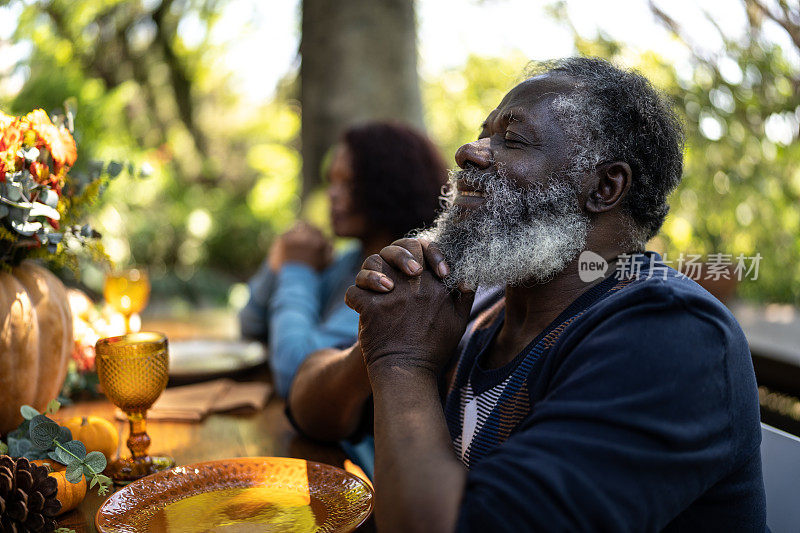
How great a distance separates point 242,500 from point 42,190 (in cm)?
77

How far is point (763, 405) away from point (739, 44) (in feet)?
8.06

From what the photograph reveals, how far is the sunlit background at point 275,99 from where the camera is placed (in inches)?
186

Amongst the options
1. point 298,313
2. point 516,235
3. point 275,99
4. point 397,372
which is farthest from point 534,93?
point 275,99

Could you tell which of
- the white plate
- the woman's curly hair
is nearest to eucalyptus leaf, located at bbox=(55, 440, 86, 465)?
the white plate

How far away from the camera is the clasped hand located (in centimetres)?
127

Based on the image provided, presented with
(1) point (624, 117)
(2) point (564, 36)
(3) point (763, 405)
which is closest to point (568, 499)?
(1) point (624, 117)

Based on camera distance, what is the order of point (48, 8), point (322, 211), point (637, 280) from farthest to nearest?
point (48, 8) < point (322, 211) < point (637, 280)

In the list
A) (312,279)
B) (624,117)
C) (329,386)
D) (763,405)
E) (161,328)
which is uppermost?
(624,117)

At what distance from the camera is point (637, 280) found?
1.31 m

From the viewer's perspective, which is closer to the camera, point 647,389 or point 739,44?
point 647,389

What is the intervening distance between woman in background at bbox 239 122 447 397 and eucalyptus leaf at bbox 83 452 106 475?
1493 mm

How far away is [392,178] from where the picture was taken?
115 inches

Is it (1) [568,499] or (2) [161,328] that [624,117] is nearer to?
(1) [568,499]

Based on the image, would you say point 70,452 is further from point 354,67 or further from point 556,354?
point 354,67
